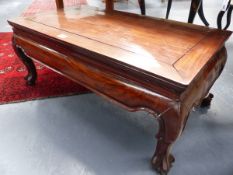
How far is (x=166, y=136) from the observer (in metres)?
0.82

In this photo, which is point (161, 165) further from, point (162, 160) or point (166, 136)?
point (166, 136)

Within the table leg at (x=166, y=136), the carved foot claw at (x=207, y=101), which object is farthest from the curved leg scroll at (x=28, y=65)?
the carved foot claw at (x=207, y=101)

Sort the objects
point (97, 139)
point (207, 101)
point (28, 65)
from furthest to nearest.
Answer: point (28, 65)
point (207, 101)
point (97, 139)

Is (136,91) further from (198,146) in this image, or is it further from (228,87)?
(228,87)

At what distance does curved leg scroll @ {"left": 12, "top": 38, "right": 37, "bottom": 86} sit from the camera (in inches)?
54.6


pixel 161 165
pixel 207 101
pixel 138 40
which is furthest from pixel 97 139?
pixel 207 101

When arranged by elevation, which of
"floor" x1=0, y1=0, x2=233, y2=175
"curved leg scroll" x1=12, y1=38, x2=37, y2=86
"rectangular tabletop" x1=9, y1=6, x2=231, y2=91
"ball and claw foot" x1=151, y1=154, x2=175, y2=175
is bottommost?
"floor" x1=0, y1=0, x2=233, y2=175

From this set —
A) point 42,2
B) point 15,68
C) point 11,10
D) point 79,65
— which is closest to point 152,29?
point 79,65

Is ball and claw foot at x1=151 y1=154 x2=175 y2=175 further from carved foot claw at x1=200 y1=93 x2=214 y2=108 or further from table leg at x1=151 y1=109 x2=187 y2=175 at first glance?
carved foot claw at x1=200 y1=93 x2=214 y2=108

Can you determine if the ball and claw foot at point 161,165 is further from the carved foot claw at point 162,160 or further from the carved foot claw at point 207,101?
the carved foot claw at point 207,101

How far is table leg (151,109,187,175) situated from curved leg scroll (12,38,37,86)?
108 centimetres

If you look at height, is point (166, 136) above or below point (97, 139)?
above

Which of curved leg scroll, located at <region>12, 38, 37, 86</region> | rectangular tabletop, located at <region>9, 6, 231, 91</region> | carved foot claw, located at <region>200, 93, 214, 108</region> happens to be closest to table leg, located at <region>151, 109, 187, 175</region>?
rectangular tabletop, located at <region>9, 6, 231, 91</region>

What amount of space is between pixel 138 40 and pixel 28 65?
918 millimetres
